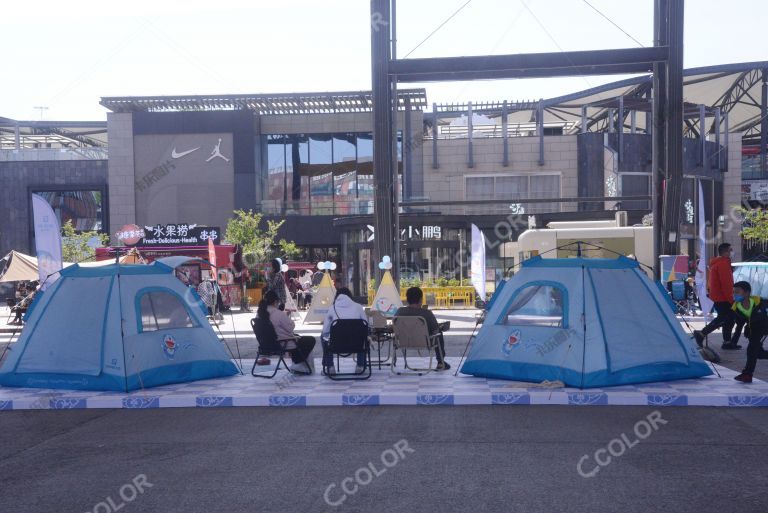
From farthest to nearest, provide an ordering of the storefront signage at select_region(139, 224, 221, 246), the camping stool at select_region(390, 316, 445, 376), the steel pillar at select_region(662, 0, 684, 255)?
the storefront signage at select_region(139, 224, 221, 246), the steel pillar at select_region(662, 0, 684, 255), the camping stool at select_region(390, 316, 445, 376)

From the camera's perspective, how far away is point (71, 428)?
8406mm

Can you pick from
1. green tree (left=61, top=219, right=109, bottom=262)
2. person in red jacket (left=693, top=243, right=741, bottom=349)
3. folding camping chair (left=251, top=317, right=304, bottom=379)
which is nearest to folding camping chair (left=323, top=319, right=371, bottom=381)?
folding camping chair (left=251, top=317, right=304, bottom=379)

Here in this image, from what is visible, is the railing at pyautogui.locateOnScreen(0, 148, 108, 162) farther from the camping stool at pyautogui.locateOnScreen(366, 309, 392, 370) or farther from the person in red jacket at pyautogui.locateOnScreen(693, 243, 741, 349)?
the person in red jacket at pyautogui.locateOnScreen(693, 243, 741, 349)

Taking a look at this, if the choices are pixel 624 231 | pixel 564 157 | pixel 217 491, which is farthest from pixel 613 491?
pixel 564 157

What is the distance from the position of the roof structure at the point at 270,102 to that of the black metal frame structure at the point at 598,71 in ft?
73.2

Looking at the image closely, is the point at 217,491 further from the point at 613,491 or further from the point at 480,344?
the point at 480,344

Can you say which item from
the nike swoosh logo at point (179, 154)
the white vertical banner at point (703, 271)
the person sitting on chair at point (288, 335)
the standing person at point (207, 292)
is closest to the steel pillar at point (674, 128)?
the white vertical banner at point (703, 271)

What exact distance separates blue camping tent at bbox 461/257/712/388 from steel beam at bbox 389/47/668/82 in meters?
7.70

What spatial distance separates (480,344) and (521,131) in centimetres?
3412

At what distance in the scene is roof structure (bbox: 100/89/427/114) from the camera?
4078cm

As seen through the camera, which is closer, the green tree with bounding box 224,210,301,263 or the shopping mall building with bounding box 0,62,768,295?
the green tree with bounding box 224,210,301,263

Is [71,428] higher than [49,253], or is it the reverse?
[49,253]

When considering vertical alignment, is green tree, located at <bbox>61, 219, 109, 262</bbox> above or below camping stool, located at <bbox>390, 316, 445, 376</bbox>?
above

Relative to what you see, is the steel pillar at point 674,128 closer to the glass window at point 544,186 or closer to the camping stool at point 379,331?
the camping stool at point 379,331
